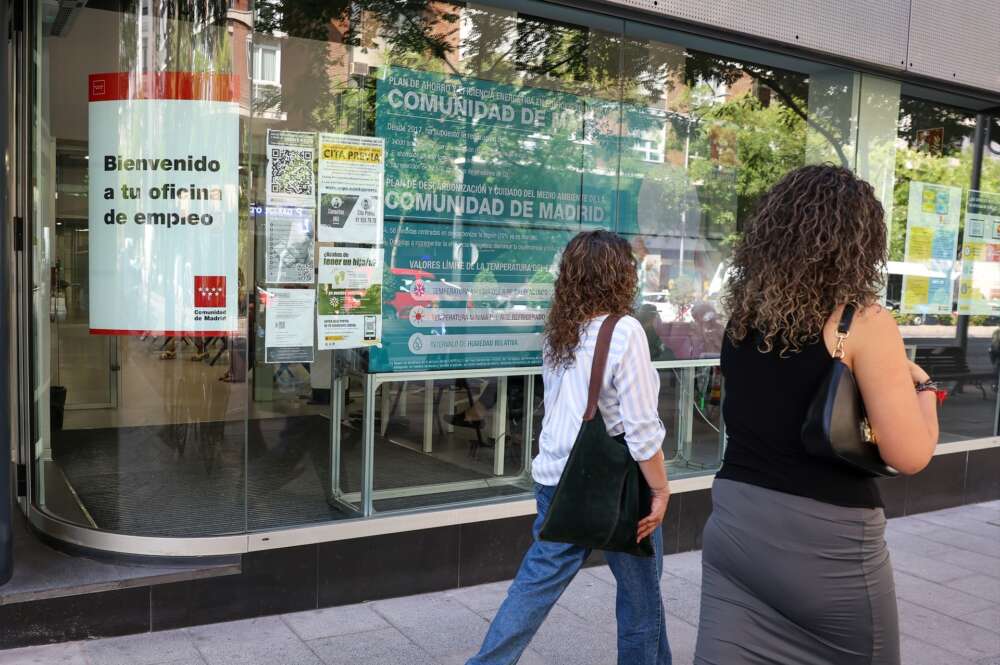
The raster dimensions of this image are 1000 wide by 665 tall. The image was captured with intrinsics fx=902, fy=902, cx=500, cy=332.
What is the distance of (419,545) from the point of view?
15.6 ft

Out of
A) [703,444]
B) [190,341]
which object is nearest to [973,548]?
[703,444]

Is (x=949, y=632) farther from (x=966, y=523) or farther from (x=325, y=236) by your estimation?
(x=325, y=236)

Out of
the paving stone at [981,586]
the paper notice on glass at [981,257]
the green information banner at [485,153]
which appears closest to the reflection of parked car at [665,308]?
the green information banner at [485,153]

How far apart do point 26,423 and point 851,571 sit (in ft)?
14.4

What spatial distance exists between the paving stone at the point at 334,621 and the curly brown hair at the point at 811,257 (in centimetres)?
277

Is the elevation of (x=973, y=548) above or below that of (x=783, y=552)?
below

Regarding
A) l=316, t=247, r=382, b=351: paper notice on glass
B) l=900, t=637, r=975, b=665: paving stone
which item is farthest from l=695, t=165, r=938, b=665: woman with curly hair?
l=316, t=247, r=382, b=351: paper notice on glass

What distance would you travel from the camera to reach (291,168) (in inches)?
178

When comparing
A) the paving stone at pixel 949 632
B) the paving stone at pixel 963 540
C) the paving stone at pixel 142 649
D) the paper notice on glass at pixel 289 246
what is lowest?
the paving stone at pixel 963 540

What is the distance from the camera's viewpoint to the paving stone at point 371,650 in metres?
3.93

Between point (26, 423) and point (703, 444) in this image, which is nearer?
point (26, 423)

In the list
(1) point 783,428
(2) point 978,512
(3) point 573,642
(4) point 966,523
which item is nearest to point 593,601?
(3) point 573,642

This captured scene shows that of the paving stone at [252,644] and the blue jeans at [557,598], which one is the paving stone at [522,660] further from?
the blue jeans at [557,598]

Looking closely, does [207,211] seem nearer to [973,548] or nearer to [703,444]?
[703,444]
